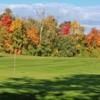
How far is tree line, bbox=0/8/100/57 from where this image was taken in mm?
75250

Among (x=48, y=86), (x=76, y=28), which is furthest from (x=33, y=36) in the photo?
(x=48, y=86)

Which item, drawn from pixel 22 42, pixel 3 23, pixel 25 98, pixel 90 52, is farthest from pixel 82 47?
pixel 25 98

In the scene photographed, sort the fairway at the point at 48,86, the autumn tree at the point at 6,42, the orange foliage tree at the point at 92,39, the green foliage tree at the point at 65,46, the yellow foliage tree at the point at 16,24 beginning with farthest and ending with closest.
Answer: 1. the orange foliage tree at the point at 92,39
2. the green foliage tree at the point at 65,46
3. the yellow foliage tree at the point at 16,24
4. the autumn tree at the point at 6,42
5. the fairway at the point at 48,86

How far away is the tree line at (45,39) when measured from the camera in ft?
247

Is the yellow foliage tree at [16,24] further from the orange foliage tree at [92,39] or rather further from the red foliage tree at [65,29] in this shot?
the orange foliage tree at [92,39]

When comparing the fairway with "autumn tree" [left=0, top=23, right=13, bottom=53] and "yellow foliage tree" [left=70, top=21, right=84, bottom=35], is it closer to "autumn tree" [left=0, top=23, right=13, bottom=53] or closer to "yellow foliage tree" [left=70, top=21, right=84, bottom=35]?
"autumn tree" [left=0, top=23, right=13, bottom=53]

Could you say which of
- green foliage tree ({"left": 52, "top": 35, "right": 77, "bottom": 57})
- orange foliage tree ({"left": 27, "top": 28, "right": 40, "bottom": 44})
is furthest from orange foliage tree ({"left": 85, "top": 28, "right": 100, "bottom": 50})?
orange foliage tree ({"left": 27, "top": 28, "right": 40, "bottom": 44})

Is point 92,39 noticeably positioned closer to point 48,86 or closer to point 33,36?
point 33,36

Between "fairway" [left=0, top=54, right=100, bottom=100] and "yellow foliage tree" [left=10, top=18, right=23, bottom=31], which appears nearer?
"fairway" [left=0, top=54, right=100, bottom=100]

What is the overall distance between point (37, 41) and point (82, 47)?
36.0ft

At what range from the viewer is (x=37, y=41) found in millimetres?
A: 77250

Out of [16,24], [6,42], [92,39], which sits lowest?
[6,42]

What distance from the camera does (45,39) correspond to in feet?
258

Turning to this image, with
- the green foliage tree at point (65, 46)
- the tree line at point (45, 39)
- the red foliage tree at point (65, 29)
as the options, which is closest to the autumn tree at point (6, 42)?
the tree line at point (45, 39)
